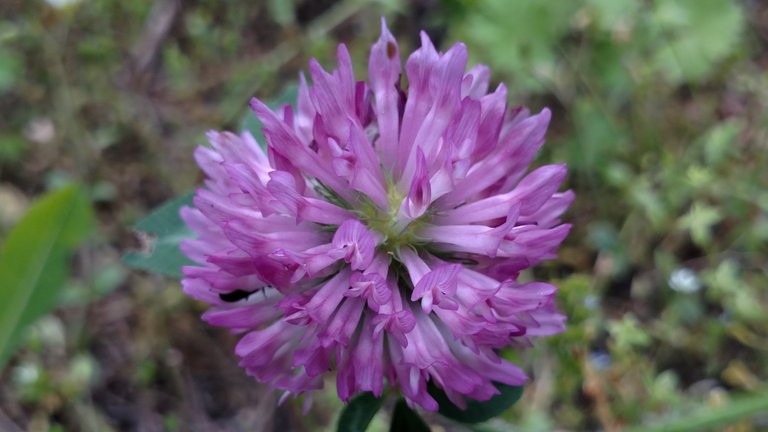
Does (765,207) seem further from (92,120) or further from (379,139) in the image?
(92,120)

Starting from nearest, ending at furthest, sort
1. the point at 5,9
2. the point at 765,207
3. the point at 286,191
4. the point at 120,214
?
the point at 286,191
the point at 765,207
the point at 120,214
the point at 5,9

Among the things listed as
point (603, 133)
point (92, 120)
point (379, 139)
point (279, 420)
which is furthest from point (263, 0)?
point (379, 139)

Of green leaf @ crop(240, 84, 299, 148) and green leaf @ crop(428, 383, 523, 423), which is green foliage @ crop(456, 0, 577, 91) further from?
green leaf @ crop(428, 383, 523, 423)

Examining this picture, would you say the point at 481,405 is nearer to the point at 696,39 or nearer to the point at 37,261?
the point at 37,261

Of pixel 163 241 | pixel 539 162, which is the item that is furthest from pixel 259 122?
pixel 539 162

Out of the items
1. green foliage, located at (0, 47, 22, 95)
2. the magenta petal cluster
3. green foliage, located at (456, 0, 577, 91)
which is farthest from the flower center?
green foliage, located at (0, 47, 22, 95)

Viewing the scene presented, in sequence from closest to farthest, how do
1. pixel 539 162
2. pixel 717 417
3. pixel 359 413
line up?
pixel 359 413 < pixel 717 417 < pixel 539 162
